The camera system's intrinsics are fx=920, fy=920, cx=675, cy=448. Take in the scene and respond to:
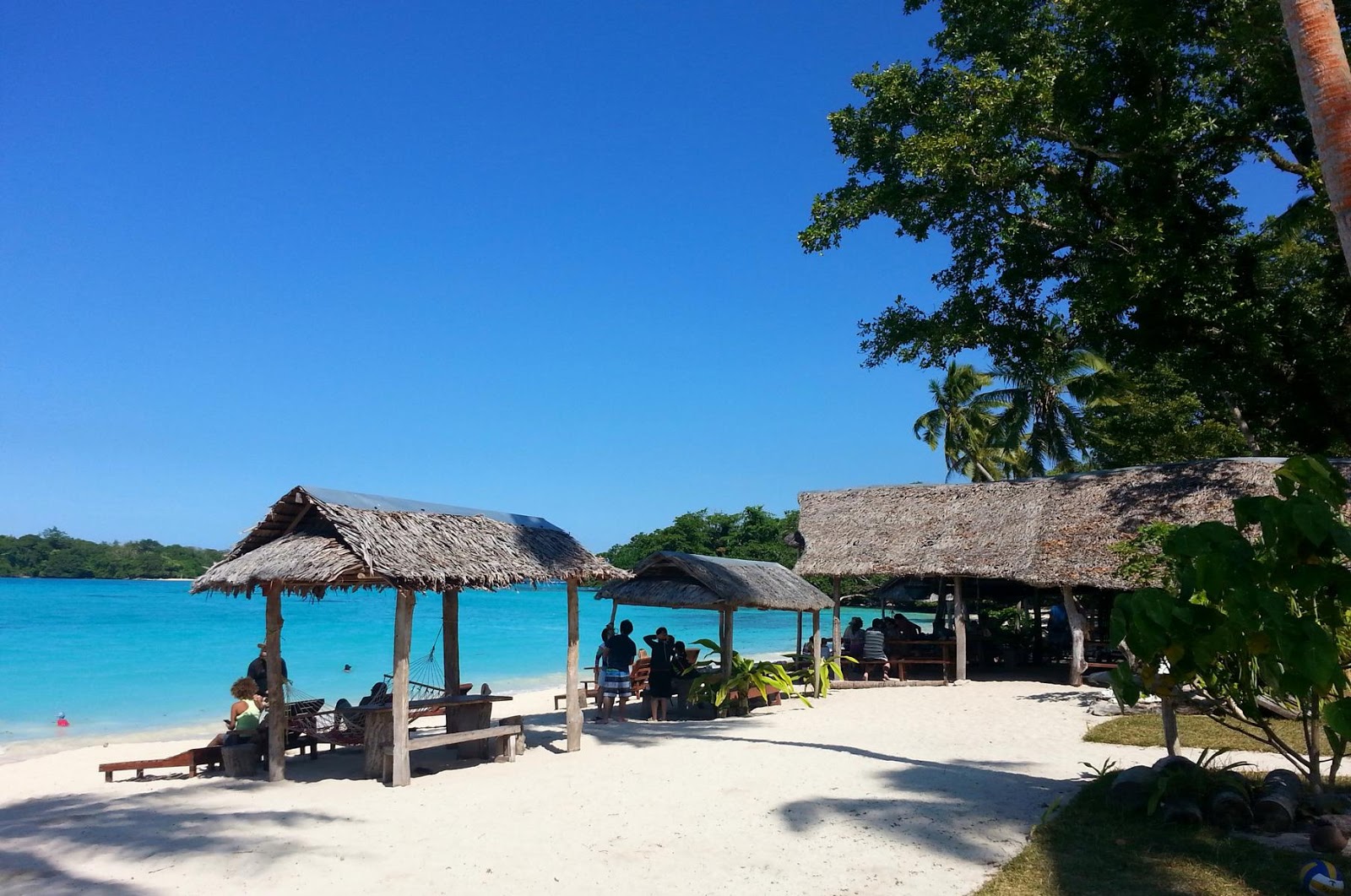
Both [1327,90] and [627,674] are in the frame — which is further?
[627,674]

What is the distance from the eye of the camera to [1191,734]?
967 cm

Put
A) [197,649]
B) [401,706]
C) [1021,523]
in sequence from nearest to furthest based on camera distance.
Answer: [401,706] → [1021,523] → [197,649]

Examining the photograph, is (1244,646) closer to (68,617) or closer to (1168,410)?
(1168,410)

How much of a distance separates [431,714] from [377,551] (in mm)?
2111

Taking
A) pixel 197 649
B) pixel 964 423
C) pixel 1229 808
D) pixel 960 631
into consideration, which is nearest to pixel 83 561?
pixel 197 649

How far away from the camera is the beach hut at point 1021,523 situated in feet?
45.9

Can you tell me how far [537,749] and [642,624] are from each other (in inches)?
2002

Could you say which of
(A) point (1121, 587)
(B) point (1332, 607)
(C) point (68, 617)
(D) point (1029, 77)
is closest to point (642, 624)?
(C) point (68, 617)

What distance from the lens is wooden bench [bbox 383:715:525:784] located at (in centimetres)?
830

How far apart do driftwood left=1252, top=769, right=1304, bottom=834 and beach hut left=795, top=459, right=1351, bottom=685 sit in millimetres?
7561

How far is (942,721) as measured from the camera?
1161 cm

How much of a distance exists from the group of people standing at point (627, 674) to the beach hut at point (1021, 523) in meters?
Result: 4.57

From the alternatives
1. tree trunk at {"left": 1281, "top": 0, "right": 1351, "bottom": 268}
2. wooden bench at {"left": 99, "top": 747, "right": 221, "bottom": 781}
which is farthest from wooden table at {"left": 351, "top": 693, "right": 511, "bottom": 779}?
tree trunk at {"left": 1281, "top": 0, "right": 1351, "bottom": 268}

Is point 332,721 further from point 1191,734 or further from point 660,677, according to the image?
point 1191,734
